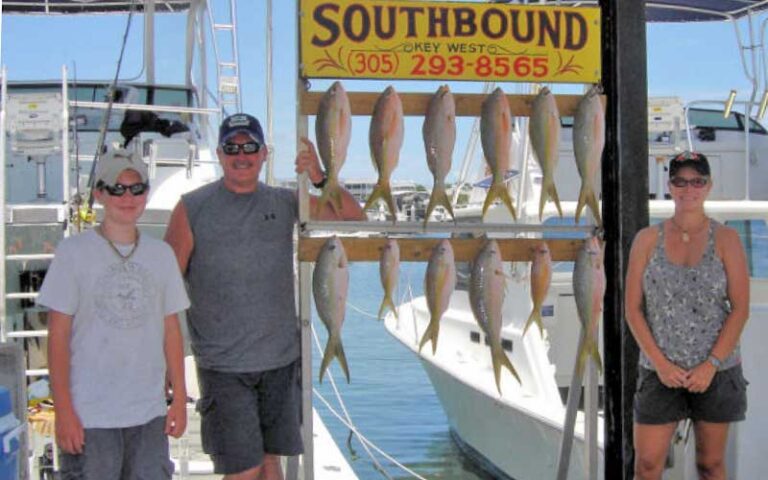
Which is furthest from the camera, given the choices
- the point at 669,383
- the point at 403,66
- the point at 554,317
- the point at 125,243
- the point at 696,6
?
the point at 696,6

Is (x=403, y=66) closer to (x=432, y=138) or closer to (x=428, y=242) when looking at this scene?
(x=432, y=138)

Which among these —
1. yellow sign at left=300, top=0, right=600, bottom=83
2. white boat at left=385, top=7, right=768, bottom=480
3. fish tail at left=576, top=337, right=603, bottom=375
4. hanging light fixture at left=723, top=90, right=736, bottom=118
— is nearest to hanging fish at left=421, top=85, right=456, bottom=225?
yellow sign at left=300, top=0, right=600, bottom=83

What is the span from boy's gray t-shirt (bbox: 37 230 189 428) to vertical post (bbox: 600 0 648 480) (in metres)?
2.05

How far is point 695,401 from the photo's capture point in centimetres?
372

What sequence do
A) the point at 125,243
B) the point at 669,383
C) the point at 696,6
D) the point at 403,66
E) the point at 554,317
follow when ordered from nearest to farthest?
the point at 125,243, the point at 669,383, the point at 403,66, the point at 554,317, the point at 696,6

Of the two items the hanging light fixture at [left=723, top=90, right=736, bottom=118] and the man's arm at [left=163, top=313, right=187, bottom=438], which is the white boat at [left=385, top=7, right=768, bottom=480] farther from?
the man's arm at [left=163, top=313, right=187, bottom=438]

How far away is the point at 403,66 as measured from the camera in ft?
13.0

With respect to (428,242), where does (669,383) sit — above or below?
below

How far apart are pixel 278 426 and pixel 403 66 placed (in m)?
1.59

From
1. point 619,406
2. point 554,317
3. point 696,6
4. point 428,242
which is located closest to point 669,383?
point 619,406

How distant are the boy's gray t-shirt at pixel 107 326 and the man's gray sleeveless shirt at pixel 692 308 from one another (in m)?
1.98

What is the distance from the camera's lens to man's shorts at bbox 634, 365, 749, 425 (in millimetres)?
3680

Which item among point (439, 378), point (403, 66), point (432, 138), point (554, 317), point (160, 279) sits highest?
point (403, 66)

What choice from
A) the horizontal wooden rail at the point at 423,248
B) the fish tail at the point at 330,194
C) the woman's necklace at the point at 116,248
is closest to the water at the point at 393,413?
the horizontal wooden rail at the point at 423,248
